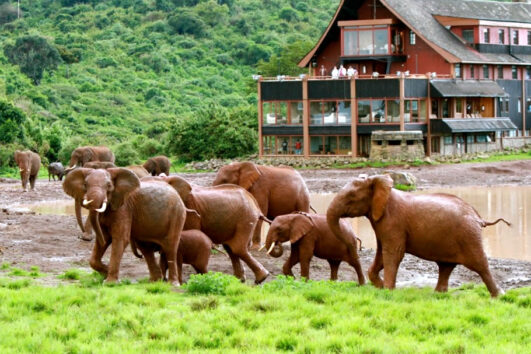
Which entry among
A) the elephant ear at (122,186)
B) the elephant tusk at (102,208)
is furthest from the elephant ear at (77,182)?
the elephant tusk at (102,208)

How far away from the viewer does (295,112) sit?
5594 centimetres

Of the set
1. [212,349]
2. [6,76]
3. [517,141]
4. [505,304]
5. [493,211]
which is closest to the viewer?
[212,349]

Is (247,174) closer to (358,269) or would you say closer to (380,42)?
(358,269)

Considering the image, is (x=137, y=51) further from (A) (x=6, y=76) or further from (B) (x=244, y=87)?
(A) (x=6, y=76)

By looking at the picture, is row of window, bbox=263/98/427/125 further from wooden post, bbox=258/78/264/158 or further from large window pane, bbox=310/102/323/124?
wooden post, bbox=258/78/264/158

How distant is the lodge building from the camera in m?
54.3

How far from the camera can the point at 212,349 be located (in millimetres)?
10609

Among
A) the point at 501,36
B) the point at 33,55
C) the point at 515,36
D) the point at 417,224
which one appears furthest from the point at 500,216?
the point at 33,55

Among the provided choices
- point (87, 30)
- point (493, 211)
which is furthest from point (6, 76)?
point (493, 211)

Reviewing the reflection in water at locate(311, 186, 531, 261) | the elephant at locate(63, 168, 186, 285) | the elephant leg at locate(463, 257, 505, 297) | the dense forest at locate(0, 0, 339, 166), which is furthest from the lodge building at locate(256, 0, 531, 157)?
the elephant leg at locate(463, 257, 505, 297)

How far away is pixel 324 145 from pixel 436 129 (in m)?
5.78

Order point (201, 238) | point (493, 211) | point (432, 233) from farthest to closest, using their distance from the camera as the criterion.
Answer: point (493, 211) → point (201, 238) → point (432, 233)

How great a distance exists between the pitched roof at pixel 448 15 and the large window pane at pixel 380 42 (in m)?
1.27

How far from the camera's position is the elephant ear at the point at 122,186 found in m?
14.1
